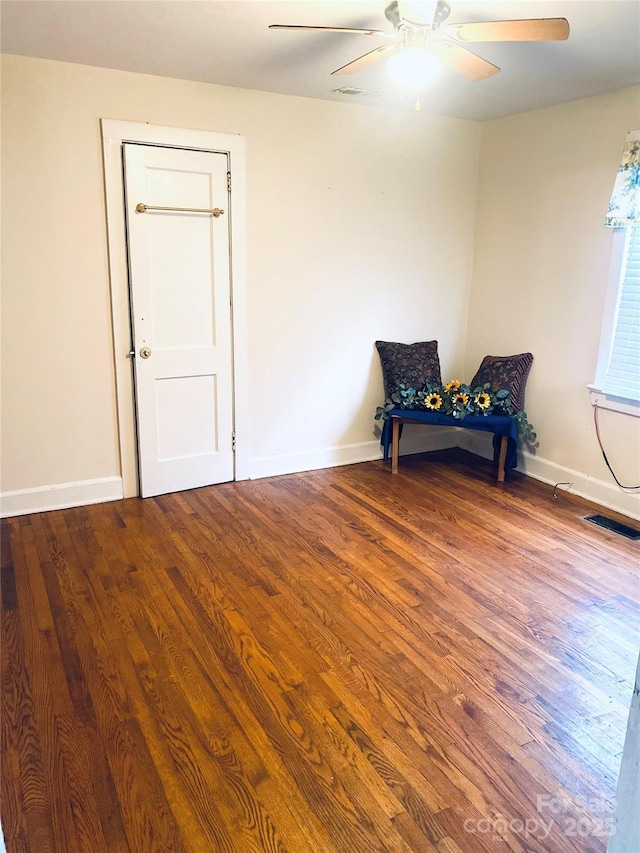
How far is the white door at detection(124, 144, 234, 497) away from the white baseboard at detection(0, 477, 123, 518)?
21 cm

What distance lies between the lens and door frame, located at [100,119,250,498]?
11.3ft

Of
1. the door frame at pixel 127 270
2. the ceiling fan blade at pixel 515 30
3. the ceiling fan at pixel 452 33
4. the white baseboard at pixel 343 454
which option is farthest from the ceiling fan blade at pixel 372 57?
the white baseboard at pixel 343 454

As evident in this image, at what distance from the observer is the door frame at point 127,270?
345 centimetres

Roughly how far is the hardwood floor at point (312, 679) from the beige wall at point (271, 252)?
755mm

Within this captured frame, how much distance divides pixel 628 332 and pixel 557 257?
75 centimetres

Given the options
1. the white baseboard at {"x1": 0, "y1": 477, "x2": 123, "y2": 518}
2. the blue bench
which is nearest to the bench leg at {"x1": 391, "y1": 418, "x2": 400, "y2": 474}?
the blue bench

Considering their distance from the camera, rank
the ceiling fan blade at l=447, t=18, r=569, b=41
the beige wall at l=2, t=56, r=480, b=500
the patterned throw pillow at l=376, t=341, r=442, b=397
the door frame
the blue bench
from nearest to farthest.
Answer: the ceiling fan blade at l=447, t=18, r=569, b=41
the beige wall at l=2, t=56, r=480, b=500
the door frame
the blue bench
the patterned throw pillow at l=376, t=341, r=442, b=397

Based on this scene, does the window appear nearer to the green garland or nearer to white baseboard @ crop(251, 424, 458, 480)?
the green garland

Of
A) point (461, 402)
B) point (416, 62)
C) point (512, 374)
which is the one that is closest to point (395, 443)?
point (461, 402)

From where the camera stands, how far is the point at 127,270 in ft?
11.8

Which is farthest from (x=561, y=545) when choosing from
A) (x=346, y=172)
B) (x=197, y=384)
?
(x=346, y=172)

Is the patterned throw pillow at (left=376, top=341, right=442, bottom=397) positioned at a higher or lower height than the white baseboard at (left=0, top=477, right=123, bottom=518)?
higher

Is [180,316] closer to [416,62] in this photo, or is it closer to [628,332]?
[416,62]

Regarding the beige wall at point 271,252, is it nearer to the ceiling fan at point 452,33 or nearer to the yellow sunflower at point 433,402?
the yellow sunflower at point 433,402
